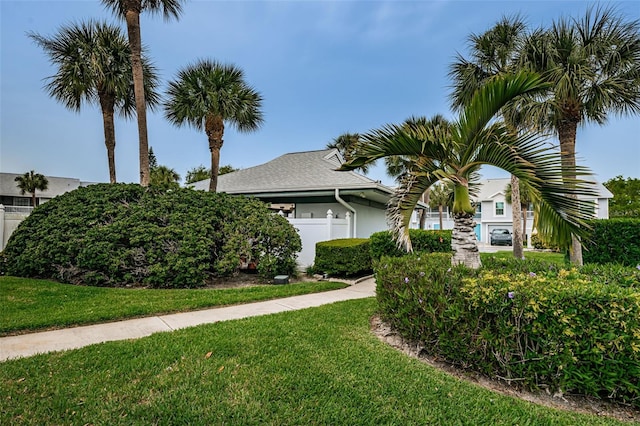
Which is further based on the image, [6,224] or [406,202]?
[6,224]

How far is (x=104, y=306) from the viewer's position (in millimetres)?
5555

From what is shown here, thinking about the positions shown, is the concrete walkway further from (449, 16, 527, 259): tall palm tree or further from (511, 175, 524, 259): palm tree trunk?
(449, 16, 527, 259): tall palm tree

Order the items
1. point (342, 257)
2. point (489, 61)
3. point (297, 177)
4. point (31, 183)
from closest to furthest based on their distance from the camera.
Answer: point (342, 257)
point (489, 61)
point (297, 177)
point (31, 183)

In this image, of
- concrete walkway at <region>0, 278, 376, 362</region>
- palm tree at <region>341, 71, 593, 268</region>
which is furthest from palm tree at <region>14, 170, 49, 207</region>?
palm tree at <region>341, 71, 593, 268</region>

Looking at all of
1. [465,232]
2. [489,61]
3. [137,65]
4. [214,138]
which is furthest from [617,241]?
[137,65]

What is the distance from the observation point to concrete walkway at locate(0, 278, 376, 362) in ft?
12.7

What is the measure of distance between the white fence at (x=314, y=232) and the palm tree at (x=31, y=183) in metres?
35.5

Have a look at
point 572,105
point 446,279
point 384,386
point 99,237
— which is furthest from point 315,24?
point 384,386

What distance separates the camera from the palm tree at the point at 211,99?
12477 millimetres

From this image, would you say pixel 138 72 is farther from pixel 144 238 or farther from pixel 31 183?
pixel 31 183

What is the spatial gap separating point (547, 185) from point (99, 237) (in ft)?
29.0

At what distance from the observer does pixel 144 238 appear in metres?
7.66

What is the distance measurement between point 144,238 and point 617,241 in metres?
13.6

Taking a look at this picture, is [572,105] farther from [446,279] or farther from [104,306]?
[104,306]
